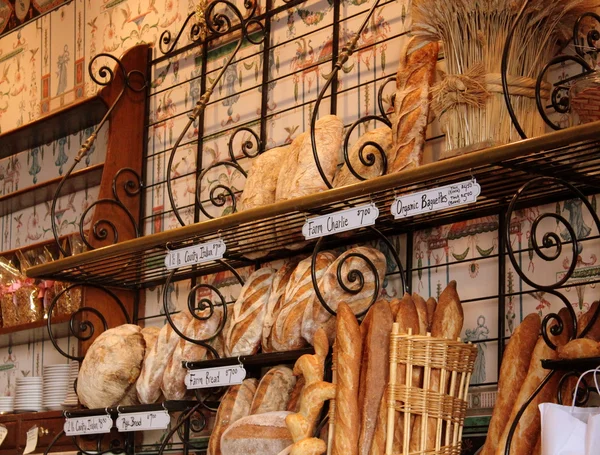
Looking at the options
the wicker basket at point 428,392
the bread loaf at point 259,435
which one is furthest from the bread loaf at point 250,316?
the wicker basket at point 428,392

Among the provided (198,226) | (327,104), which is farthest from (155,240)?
(327,104)

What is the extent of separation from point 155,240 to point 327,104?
0.64 m

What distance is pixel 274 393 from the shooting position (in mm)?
2445

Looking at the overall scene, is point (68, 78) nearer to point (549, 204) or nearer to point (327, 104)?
point (327, 104)

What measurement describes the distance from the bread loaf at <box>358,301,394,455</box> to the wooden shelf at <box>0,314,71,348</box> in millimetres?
1415

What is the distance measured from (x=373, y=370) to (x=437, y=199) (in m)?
0.37

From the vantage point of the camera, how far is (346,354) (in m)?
2.10

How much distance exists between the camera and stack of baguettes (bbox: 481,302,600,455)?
71.9 inches

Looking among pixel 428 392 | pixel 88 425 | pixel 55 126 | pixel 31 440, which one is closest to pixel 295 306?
pixel 428 392

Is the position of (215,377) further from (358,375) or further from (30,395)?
(30,395)

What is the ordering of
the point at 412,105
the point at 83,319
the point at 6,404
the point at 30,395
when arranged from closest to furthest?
→ the point at 412,105, the point at 83,319, the point at 30,395, the point at 6,404

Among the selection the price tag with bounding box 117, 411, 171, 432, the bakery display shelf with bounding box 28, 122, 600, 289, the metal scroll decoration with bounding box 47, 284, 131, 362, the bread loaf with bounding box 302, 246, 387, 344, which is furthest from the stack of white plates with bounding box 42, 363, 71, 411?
the bread loaf with bounding box 302, 246, 387, 344

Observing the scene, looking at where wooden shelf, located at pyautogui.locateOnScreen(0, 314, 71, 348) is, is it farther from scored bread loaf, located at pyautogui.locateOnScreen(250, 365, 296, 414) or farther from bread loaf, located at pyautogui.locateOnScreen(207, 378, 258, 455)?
scored bread loaf, located at pyautogui.locateOnScreen(250, 365, 296, 414)

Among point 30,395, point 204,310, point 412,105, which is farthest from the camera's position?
point 30,395
